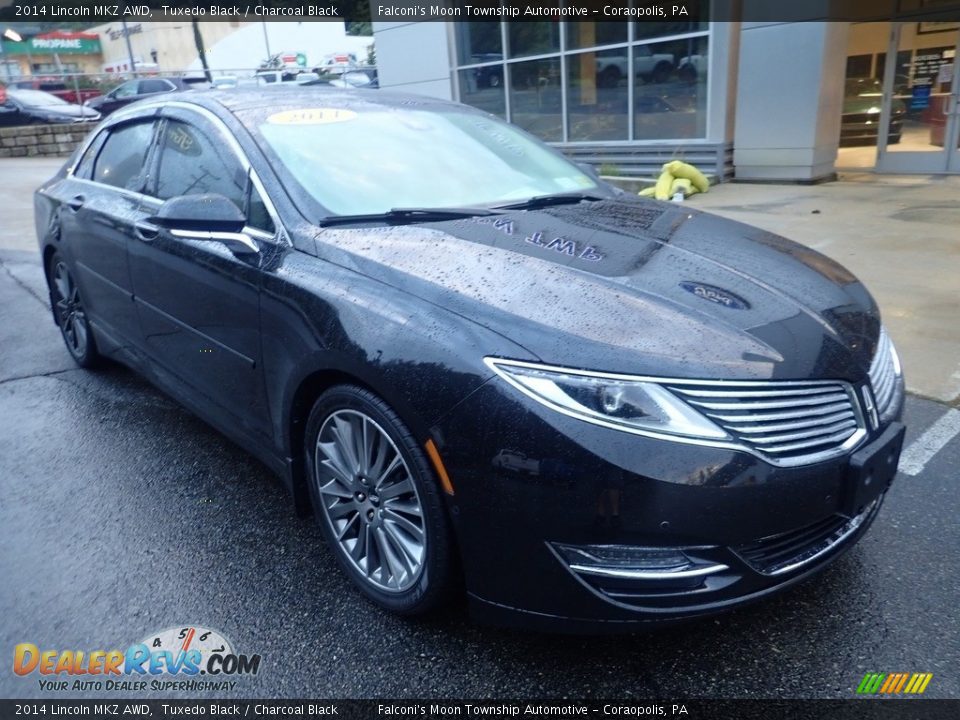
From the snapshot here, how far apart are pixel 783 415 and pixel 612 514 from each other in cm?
55

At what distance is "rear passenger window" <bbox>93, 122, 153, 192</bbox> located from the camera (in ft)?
12.5

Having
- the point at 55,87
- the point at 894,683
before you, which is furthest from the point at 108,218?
the point at 55,87

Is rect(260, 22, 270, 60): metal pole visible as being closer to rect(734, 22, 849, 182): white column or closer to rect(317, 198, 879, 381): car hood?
rect(734, 22, 849, 182): white column

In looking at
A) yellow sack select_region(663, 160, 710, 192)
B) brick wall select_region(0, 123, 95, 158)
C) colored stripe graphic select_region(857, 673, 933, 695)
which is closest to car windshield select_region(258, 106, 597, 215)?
colored stripe graphic select_region(857, 673, 933, 695)

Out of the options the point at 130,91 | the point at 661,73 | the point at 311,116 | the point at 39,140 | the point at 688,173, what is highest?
the point at 130,91

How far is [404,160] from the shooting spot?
10.4 ft

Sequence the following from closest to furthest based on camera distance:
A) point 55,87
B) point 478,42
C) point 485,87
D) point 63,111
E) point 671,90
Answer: point 671,90 → point 478,42 → point 485,87 → point 63,111 → point 55,87

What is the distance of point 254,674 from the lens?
2260mm

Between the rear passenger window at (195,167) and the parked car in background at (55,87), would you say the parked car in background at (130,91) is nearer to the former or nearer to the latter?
the parked car in background at (55,87)

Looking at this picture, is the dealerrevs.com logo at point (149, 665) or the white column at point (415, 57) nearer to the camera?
the dealerrevs.com logo at point (149, 665)

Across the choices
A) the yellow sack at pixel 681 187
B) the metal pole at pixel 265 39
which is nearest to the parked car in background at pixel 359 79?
the yellow sack at pixel 681 187

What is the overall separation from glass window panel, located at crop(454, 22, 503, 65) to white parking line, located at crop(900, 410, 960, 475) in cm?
1208

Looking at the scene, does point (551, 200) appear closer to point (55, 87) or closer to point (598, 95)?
point (598, 95)

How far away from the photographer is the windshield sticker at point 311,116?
3156 millimetres
